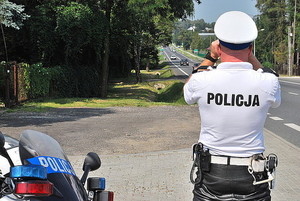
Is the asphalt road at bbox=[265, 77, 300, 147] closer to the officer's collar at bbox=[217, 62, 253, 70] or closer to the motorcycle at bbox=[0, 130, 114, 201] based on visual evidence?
the officer's collar at bbox=[217, 62, 253, 70]

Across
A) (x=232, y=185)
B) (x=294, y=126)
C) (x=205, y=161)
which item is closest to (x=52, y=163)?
(x=205, y=161)

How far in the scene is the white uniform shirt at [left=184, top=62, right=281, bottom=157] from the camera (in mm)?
2947

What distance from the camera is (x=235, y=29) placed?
2982mm

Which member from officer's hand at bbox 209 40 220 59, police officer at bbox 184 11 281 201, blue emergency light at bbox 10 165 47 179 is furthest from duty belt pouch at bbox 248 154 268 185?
blue emergency light at bbox 10 165 47 179

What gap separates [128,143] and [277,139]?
322 centimetres

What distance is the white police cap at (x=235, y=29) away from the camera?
2.95m

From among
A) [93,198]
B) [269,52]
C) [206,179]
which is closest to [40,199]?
[93,198]

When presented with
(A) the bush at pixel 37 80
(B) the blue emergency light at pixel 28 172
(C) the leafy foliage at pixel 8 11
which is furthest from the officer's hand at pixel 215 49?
(A) the bush at pixel 37 80

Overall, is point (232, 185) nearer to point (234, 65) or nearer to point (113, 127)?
point (234, 65)

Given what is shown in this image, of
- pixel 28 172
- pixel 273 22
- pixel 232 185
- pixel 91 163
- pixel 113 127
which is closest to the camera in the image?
pixel 28 172

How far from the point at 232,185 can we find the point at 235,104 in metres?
0.48

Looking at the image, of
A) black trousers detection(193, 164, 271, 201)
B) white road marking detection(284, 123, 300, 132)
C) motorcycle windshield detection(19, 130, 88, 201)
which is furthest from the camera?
white road marking detection(284, 123, 300, 132)

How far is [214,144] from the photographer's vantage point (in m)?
2.99

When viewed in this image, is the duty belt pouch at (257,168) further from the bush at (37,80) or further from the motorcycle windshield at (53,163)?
the bush at (37,80)
